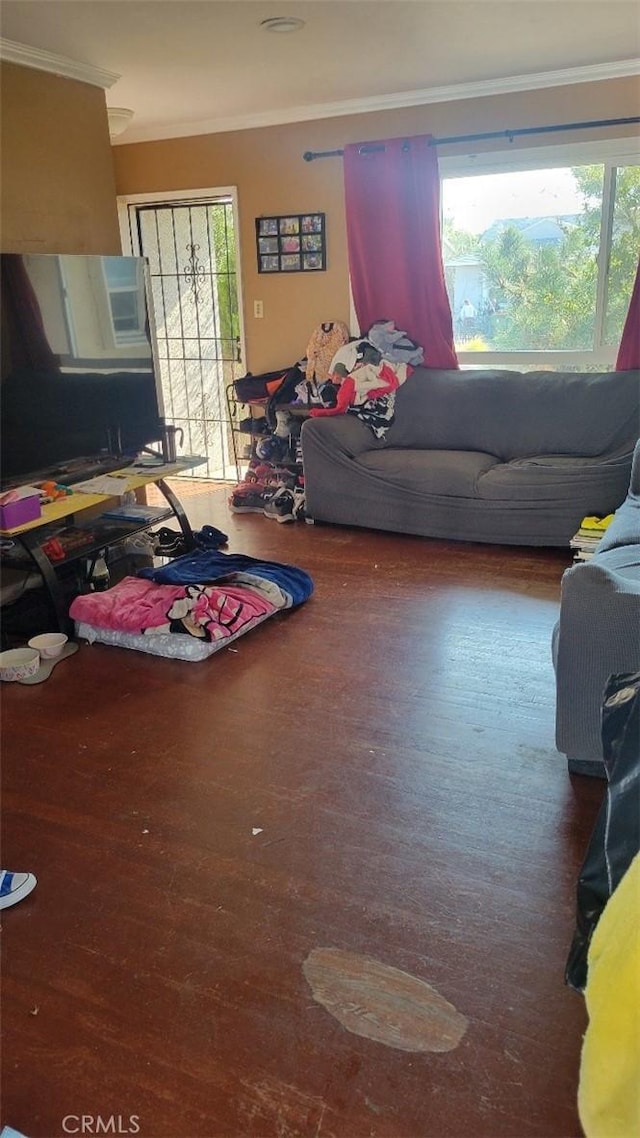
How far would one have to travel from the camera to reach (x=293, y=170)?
5.12 meters

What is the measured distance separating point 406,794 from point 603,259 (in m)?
3.53

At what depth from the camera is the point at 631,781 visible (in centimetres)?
110

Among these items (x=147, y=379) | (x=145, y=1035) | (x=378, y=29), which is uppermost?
(x=378, y=29)

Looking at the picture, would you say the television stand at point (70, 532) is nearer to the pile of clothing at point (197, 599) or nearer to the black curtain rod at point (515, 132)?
the pile of clothing at point (197, 599)

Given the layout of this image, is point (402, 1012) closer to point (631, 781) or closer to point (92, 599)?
point (631, 781)

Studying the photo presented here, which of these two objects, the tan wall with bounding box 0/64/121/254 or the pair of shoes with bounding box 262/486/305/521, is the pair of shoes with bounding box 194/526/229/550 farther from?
the tan wall with bounding box 0/64/121/254

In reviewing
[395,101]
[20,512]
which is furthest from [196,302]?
[20,512]

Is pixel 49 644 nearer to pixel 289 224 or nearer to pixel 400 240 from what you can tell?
pixel 400 240

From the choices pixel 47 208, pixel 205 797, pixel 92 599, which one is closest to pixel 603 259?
pixel 47 208

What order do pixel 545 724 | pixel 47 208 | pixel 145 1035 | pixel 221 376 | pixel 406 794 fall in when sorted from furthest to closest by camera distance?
1. pixel 221 376
2. pixel 47 208
3. pixel 545 724
4. pixel 406 794
5. pixel 145 1035

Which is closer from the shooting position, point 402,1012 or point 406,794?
point 402,1012

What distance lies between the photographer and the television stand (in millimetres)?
3168

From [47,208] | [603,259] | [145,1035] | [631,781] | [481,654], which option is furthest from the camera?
[603,259]

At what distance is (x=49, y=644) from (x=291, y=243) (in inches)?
132
